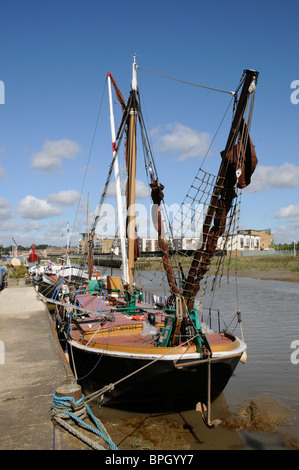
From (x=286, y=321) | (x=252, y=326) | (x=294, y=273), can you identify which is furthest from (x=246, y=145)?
(x=294, y=273)

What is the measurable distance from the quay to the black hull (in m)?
0.96

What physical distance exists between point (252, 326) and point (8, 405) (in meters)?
15.0

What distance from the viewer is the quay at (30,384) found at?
5.75 m

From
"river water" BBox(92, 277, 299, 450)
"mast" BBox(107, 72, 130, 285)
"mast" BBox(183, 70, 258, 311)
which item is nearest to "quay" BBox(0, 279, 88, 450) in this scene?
"river water" BBox(92, 277, 299, 450)

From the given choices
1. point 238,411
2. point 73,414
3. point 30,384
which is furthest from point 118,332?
point 73,414

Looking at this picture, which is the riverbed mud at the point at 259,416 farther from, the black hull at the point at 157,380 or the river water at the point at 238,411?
the black hull at the point at 157,380

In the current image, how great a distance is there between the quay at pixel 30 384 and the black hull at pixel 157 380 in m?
0.96

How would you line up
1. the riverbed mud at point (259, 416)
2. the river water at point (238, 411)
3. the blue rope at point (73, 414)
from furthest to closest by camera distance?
the riverbed mud at point (259, 416) < the river water at point (238, 411) < the blue rope at point (73, 414)

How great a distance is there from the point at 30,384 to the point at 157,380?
284cm

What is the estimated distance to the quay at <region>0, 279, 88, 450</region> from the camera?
5754mm

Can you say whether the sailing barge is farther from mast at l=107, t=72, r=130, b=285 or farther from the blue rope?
mast at l=107, t=72, r=130, b=285

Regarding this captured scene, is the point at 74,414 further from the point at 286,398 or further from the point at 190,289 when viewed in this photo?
the point at 286,398

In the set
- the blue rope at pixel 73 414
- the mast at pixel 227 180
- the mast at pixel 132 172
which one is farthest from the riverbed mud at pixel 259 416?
the mast at pixel 132 172

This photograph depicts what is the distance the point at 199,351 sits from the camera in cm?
830
